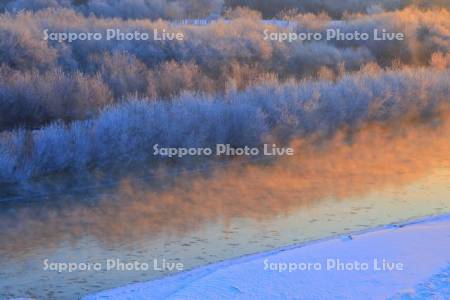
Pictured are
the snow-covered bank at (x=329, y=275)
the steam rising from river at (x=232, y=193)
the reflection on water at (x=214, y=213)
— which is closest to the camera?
the snow-covered bank at (x=329, y=275)

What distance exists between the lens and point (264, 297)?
5773 millimetres

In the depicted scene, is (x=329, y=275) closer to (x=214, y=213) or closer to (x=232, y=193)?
(x=214, y=213)

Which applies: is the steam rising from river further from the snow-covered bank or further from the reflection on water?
the snow-covered bank

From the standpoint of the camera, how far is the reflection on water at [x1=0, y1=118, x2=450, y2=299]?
24.7 ft

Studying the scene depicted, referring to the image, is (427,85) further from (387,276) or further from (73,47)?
(387,276)

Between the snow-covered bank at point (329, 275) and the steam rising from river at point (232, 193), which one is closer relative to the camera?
the snow-covered bank at point (329, 275)

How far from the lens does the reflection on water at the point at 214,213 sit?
24.7 ft

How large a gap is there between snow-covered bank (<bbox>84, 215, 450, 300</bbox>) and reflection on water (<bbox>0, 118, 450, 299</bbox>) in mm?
667

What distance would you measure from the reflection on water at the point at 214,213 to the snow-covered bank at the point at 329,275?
67 centimetres

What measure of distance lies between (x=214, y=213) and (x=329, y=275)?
3086 millimetres

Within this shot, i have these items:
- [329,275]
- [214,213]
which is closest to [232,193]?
[214,213]

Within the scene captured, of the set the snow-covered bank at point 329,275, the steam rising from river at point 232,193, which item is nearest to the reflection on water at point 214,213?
the steam rising from river at point 232,193

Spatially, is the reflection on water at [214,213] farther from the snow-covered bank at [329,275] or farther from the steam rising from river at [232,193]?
the snow-covered bank at [329,275]

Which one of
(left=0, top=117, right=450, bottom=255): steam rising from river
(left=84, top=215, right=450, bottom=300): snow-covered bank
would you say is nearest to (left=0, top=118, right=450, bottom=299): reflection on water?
(left=0, top=117, right=450, bottom=255): steam rising from river
